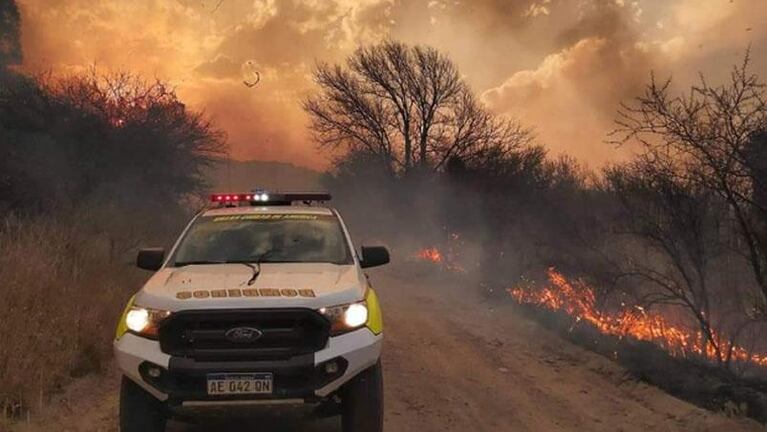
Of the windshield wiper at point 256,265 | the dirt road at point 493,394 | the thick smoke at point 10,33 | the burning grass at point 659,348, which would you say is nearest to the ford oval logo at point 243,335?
the windshield wiper at point 256,265

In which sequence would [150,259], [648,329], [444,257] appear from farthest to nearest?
1. [444,257]
2. [648,329]
3. [150,259]

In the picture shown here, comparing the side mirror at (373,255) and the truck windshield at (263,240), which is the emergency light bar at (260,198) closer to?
the truck windshield at (263,240)

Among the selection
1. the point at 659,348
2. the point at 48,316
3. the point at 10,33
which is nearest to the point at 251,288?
the point at 48,316

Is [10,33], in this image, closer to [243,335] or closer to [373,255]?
[373,255]

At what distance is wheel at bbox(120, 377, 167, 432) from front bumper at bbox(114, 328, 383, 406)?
0.77 ft

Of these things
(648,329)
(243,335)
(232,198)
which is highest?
(232,198)

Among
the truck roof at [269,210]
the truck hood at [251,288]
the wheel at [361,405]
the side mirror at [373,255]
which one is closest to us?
the truck hood at [251,288]

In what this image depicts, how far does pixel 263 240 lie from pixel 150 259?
101cm

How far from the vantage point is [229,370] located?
14.1 feet

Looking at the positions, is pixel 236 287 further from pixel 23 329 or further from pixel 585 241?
pixel 585 241

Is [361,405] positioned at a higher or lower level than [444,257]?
lower

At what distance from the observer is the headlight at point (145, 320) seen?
4414 millimetres

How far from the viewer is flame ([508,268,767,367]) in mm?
11758

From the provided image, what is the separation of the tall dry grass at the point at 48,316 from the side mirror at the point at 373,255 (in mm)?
3200
